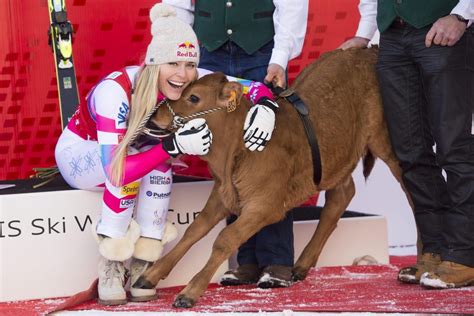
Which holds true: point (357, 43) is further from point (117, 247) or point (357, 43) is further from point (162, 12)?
point (117, 247)

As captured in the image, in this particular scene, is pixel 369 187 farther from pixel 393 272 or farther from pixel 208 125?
pixel 208 125

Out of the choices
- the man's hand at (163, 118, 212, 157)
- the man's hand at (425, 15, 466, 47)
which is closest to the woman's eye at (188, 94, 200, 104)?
the man's hand at (163, 118, 212, 157)

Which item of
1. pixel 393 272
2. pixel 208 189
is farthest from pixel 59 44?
pixel 393 272

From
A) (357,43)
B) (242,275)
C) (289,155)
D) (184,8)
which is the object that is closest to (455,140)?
(289,155)

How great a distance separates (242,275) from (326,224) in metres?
0.50

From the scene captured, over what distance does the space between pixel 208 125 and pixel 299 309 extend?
0.87 m

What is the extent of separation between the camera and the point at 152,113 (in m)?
4.30

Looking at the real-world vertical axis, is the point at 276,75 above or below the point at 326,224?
above

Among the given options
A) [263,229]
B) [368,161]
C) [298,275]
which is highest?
[368,161]

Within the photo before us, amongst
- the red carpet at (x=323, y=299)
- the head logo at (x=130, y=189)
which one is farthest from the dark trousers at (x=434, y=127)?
the head logo at (x=130, y=189)

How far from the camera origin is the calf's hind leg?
4.94m

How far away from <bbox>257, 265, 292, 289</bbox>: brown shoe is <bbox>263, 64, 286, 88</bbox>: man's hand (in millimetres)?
846

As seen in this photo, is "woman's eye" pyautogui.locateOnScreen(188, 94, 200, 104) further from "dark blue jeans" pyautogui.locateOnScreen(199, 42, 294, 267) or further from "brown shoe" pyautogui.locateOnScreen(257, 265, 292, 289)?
"brown shoe" pyautogui.locateOnScreen(257, 265, 292, 289)

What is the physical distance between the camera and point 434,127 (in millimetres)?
4430
